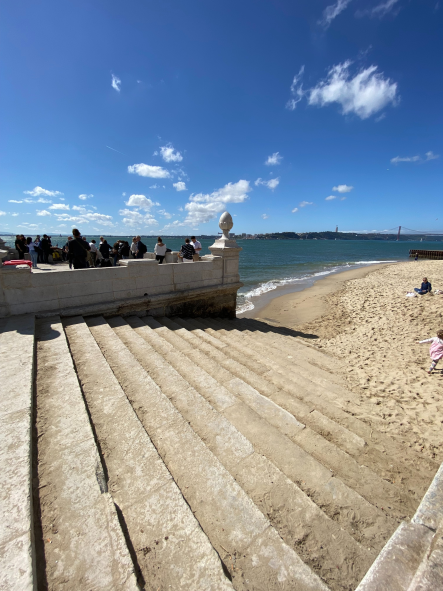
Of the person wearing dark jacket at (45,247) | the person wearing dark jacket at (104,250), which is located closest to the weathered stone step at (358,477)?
the person wearing dark jacket at (104,250)

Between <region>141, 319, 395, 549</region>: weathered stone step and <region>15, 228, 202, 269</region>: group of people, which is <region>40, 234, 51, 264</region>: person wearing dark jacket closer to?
<region>15, 228, 202, 269</region>: group of people

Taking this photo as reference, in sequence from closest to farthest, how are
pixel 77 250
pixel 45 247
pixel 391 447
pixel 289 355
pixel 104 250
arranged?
pixel 391 447, pixel 289 355, pixel 77 250, pixel 104 250, pixel 45 247

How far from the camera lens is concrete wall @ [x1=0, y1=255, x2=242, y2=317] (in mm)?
5012

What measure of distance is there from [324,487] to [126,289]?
18.5 feet

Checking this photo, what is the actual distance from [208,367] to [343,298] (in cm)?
1515

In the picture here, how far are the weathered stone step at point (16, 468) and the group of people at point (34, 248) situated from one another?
8.58m

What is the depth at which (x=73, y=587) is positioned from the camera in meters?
1.33

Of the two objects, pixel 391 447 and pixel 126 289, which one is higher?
pixel 126 289

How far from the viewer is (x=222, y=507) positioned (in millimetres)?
1881

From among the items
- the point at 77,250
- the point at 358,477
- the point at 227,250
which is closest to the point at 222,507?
the point at 358,477

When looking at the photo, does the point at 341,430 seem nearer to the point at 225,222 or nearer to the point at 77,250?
the point at 225,222

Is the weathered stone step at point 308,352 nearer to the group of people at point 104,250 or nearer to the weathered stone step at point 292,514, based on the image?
the weathered stone step at point 292,514

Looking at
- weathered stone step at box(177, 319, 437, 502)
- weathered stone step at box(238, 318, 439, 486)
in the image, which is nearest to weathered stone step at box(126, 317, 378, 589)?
weathered stone step at box(177, 319, 437, 502)

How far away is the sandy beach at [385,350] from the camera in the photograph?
12.7 feet
